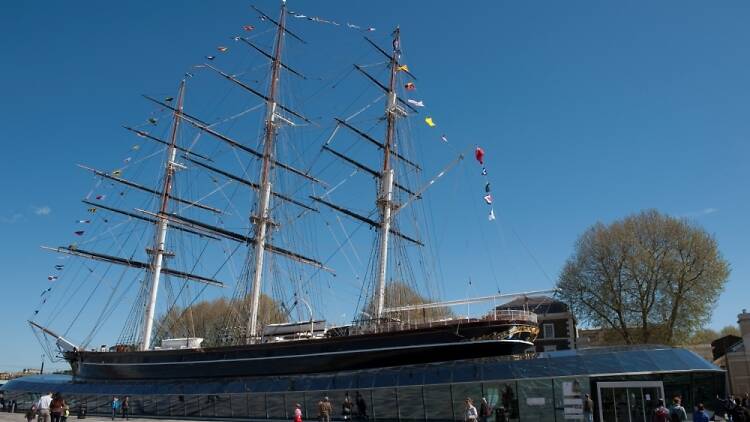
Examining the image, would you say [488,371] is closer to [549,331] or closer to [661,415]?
[661,415]

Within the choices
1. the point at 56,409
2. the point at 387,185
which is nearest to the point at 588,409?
the point at 56,409

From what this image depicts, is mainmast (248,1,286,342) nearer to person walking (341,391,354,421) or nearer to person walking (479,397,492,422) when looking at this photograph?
person walking (341,391,354,421)

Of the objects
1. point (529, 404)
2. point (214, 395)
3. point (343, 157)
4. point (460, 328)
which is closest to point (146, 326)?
point (214, 395)

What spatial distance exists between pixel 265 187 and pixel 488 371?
2666 centimetres

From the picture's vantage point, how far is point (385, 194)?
1631 inches

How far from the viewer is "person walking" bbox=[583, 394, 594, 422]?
2080 cm

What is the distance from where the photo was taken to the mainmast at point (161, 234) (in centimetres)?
4844

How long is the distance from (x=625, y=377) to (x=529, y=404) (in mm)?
3801

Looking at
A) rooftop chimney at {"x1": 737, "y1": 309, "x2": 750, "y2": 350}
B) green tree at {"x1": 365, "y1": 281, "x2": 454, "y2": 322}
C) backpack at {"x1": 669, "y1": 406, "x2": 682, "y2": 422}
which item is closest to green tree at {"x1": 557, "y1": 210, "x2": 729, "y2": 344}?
rooftop chimney at {"x1": 737, "y1": 309, "x2": 750, "y2": 350}

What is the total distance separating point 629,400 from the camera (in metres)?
21.3

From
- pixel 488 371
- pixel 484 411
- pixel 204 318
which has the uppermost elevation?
pixel 204 318

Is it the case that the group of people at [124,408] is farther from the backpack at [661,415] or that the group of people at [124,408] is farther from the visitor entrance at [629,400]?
the backpack at [661,415]

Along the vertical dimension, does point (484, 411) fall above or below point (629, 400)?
below

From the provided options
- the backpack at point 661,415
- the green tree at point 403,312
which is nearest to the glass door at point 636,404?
the backpack at point 661,415
